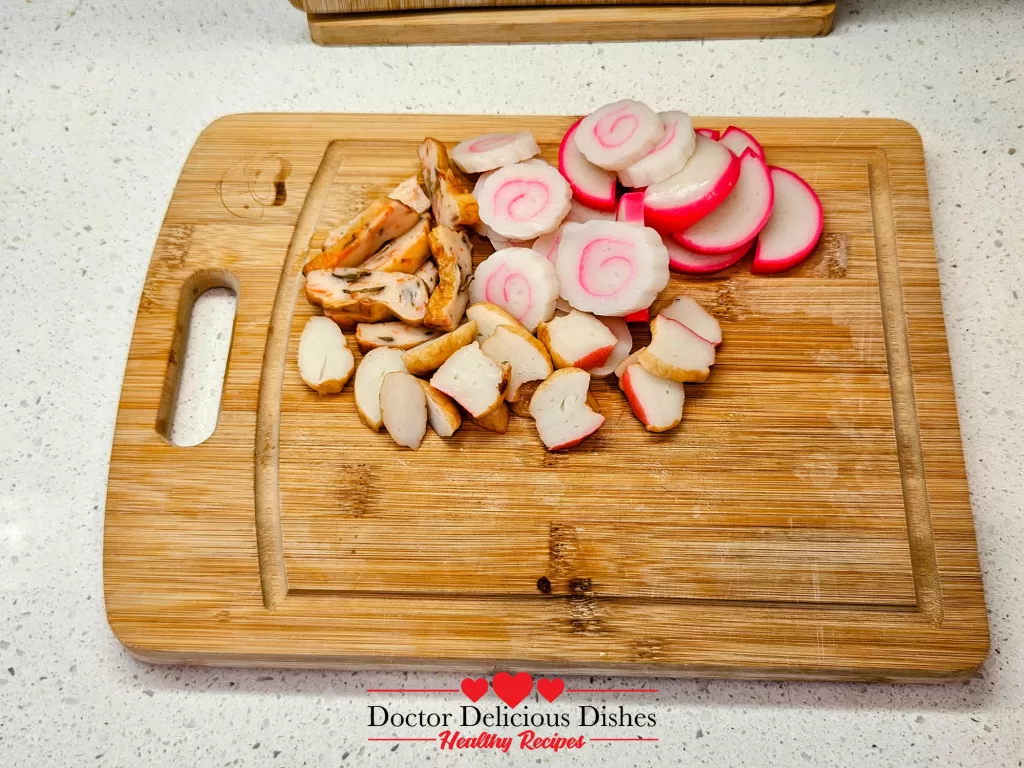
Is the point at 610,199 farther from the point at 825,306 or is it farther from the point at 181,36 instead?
the point at 181,36

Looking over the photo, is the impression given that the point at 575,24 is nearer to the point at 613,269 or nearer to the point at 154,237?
the point at 613,269

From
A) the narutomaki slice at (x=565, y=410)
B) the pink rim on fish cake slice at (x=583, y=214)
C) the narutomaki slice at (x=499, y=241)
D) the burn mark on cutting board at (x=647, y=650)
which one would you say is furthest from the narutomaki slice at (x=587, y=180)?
the burn mark on cutting board at (x=647, y=650)

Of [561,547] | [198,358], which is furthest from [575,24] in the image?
[561,547]

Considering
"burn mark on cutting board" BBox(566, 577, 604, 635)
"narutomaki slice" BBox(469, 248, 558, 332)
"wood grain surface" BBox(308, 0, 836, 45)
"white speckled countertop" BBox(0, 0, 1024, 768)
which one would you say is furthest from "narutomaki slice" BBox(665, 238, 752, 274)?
"wood grain surface" BBox(308, 0, 836, 45)

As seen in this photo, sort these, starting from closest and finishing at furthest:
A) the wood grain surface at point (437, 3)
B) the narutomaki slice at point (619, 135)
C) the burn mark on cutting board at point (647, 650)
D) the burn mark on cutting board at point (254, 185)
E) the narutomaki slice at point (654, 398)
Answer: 1. the burn mark on cutting board at point (647, 650)
2. the narutomaki slice at point (654, 398)
3. the narutomaki slice at point (619, 135)
4. the burn mark on cutting board at point (254, 185)
5. the wood grain surface at point (437, 3)

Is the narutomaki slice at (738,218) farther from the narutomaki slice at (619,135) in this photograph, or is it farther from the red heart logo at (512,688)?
the red heart logo at (512,688)

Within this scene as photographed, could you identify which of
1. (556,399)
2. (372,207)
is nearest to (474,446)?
(556,399)
